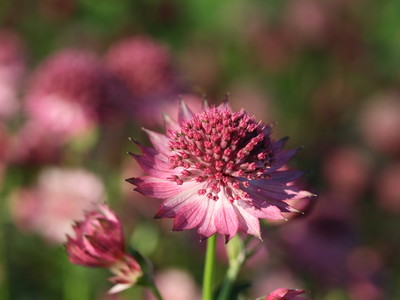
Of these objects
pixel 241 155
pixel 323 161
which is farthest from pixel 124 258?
pixel 323 161

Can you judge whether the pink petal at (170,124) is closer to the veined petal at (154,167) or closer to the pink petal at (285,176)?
the veined petal at (154,167)

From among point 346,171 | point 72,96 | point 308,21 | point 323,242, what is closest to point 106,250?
point 72,96

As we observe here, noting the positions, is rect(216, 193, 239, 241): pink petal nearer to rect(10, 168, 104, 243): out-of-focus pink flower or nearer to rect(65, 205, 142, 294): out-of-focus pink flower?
rect(65, 205, 142, 294): out-of-focus pink flower

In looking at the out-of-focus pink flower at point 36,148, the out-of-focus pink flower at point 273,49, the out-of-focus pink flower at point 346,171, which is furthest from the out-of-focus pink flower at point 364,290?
the out-of-focus pink flower at point 273,49

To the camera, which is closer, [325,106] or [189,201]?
[189,201]

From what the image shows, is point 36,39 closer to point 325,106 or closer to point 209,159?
point 325,106

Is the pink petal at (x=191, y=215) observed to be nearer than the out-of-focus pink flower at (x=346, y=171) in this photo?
Yes
